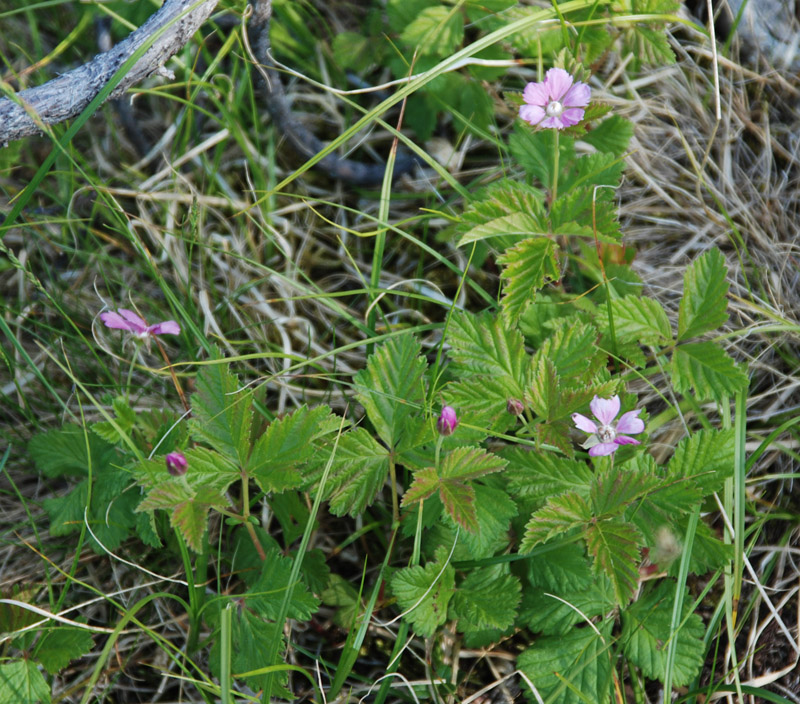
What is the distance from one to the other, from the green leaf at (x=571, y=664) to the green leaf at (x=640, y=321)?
0.67 m

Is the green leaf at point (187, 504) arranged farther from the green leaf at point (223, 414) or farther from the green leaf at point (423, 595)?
the green leaf at point (423, 595)

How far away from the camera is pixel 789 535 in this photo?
5.76ft

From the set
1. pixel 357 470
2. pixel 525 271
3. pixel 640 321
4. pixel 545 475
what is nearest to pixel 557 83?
pixel 525 271

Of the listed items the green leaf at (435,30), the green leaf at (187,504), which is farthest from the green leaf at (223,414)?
the green leaf at (435,30)

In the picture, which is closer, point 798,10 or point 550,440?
point 550,440

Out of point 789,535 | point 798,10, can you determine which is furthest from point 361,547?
point 798,10

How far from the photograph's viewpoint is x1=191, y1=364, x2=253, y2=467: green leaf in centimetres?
155

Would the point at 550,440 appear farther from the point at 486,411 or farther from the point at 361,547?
the point at 361,547

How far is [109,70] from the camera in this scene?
5.35 feet

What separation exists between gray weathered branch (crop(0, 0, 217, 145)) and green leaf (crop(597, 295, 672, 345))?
47.3 inches

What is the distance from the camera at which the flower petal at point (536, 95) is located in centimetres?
162

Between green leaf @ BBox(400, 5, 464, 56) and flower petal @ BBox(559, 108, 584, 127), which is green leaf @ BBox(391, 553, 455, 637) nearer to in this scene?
flower petal @ BBox(559, 108, 584, 127)

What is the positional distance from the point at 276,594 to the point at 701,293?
1194mm

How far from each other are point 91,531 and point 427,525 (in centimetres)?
75
